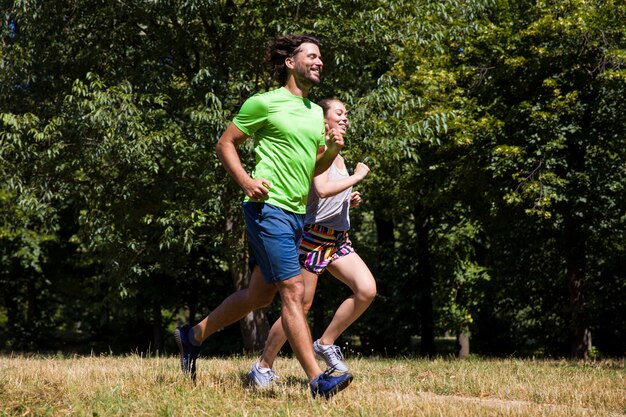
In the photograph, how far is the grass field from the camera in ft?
12.9

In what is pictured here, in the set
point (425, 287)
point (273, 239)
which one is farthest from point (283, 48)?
point (425, 287)

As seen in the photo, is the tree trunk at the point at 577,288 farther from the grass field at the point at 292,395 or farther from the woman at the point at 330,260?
the woman at the point at 330,260

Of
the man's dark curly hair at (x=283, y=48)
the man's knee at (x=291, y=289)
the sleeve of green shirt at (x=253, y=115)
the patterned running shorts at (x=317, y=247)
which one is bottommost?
the man's knee at (x=291, y=289)

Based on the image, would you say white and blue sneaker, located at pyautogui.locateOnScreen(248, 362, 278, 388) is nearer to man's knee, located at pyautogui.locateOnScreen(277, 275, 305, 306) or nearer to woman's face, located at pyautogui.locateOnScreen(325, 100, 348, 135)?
man's knee, located at pyautogui.locateOnScreen(277, 275, 305, 306)

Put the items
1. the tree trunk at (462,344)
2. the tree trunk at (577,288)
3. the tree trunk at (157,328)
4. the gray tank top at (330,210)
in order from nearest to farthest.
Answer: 1. the gray tank top at (330,210)
2. the tree trunk at (577,288)
3. the tree trunk at (462,344)
4. the tree trunk at (157,328)

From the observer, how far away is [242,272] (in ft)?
50.0

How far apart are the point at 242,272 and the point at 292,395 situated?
10825 mm

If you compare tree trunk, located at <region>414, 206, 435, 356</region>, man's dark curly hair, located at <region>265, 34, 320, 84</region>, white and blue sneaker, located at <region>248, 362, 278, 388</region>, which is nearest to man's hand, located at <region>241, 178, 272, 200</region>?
man's dark curly hair, located at <region>265, 34, 320, 84</region>

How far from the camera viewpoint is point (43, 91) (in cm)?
1391

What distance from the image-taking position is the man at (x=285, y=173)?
4.41 metres

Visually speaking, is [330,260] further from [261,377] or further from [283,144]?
[283,144]

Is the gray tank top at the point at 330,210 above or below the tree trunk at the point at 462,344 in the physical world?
above

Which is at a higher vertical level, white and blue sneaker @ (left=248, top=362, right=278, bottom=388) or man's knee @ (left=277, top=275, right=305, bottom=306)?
man's knee @ (left=277, top=275, right=305, bottom=306)

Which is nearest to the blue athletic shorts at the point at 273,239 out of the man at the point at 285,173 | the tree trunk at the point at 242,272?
the man at the point at 285,173
